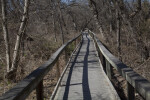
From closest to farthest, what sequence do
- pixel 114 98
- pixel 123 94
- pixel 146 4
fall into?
pixel 114 98 < pixel 123 94 < pixel 146 4

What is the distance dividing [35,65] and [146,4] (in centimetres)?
2895

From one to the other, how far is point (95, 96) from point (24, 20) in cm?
453

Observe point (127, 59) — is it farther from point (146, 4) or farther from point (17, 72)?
point (146, 4)

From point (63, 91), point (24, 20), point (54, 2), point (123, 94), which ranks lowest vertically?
point (123, 94)

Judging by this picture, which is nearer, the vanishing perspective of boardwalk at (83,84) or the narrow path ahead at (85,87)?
the vanishing perspective of boardwalk at (83,84)

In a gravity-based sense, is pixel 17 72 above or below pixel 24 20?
below

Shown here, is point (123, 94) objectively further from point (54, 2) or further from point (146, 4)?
point (146, 4)

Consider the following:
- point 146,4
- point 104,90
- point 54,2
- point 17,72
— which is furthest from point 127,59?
point 146,4

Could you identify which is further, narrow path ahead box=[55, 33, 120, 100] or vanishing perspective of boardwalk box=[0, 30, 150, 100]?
narrow path ahead box=[55, 33, 120, 100]

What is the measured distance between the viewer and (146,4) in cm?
3469

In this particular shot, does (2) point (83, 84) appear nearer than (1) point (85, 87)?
No

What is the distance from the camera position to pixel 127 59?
36.7ft

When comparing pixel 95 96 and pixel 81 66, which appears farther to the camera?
pixel 81 66

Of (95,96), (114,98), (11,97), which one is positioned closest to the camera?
(11,97)
